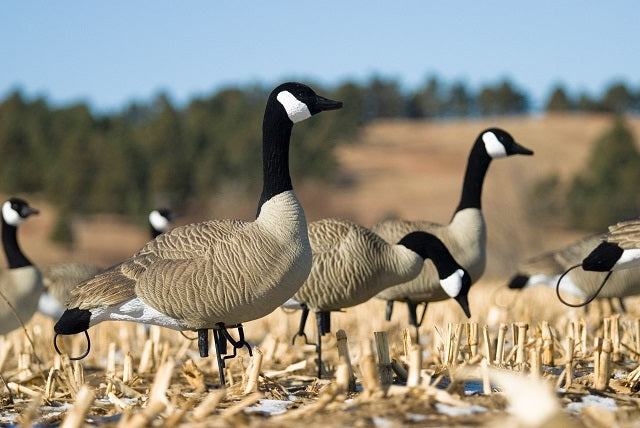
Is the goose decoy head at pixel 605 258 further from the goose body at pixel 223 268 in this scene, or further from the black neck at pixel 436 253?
the goose body at pixel 223 268

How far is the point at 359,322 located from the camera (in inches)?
423

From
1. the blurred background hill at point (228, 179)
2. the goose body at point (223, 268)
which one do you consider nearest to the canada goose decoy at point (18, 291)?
the goose body at point (223, 268)

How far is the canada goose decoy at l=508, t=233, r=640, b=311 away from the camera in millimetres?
9062

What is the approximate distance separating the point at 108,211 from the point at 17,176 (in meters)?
6.22

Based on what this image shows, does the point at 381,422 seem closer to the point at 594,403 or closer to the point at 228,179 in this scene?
the point at 594,403

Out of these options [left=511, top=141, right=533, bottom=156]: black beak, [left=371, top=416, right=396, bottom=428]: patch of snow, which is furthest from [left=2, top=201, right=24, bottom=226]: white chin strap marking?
[left=371, top=416, right=396, bottom=428]: patch of snow

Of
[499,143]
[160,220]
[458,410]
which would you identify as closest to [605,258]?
[458,410]

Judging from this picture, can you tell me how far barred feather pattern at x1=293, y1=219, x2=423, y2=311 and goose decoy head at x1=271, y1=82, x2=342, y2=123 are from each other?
4.97 feet

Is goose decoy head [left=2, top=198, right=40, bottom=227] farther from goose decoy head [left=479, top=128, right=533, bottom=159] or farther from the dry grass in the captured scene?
goose decoy head [left=479, top=128, right=533, bottom=159]

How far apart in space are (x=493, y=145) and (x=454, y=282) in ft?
8.50

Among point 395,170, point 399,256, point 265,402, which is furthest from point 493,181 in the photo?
point 395,170

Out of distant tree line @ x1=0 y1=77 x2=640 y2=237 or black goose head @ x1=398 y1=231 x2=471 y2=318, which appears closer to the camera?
black goose head @ x1=398 y1=231 x2=471 y2=318

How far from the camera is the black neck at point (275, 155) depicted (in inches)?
225

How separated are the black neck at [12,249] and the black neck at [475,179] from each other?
15.5ft
